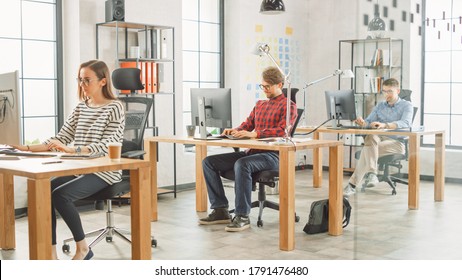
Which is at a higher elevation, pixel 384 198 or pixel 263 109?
pixel 263 109

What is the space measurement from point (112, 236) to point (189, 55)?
10.2 feet

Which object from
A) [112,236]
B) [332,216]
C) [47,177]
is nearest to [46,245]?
[47,177]

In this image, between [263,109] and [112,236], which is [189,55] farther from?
[112,236]

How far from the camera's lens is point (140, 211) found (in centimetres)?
328

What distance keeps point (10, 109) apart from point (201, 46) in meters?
4.10

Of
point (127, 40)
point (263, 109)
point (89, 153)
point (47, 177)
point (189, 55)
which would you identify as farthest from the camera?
point (189, 55)

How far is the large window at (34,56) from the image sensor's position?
17.6 feet

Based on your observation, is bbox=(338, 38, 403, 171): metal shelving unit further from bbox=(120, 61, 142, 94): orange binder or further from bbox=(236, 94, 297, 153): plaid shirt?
bbox=(120, 61, 142, 94): orange binder

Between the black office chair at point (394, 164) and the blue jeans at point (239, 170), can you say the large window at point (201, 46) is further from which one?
the black office chair at point (394, 164)

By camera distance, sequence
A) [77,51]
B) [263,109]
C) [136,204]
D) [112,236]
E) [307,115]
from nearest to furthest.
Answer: [136,204] → [112,236] → [263,109] → [77,51] → [307,115]

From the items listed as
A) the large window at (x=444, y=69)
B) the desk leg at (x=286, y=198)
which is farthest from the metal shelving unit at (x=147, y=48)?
the large window at (x=444, y=69)

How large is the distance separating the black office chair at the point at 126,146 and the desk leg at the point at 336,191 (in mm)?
1283

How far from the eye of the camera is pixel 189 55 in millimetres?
7000

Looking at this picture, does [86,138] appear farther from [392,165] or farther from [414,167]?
[414,167]
